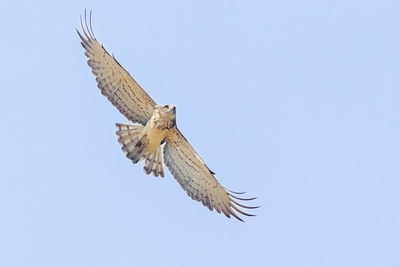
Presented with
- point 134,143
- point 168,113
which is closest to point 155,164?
point 134,143

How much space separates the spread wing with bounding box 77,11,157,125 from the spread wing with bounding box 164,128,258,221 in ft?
2.96

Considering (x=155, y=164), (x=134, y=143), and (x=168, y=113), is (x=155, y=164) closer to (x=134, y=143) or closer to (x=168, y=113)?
(x=134, y=143)

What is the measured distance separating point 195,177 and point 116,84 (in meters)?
2.77

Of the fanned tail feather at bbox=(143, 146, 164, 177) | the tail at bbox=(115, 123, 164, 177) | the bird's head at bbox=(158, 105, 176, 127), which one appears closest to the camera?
the bird's head at bbox=(158, 105, 176, 127)

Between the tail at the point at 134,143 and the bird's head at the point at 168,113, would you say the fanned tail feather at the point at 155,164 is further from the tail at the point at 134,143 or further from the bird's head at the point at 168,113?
the bird's head at the point at 168,113

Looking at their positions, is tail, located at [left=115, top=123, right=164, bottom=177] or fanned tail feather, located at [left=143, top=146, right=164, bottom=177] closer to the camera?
tail, located at [left=115, top=123, right=164, bottom=177]

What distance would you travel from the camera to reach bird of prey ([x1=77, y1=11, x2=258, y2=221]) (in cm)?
4025

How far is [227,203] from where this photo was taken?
134ft

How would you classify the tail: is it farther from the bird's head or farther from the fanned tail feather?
the bird's head

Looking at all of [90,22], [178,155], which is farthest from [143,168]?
[90,22]

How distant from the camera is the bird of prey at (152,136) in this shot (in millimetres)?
40250

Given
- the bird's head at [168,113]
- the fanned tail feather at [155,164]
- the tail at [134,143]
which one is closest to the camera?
the bird's head at [168,113]

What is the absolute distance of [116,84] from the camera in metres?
40.4

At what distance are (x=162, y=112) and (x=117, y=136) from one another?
1.29 meters
